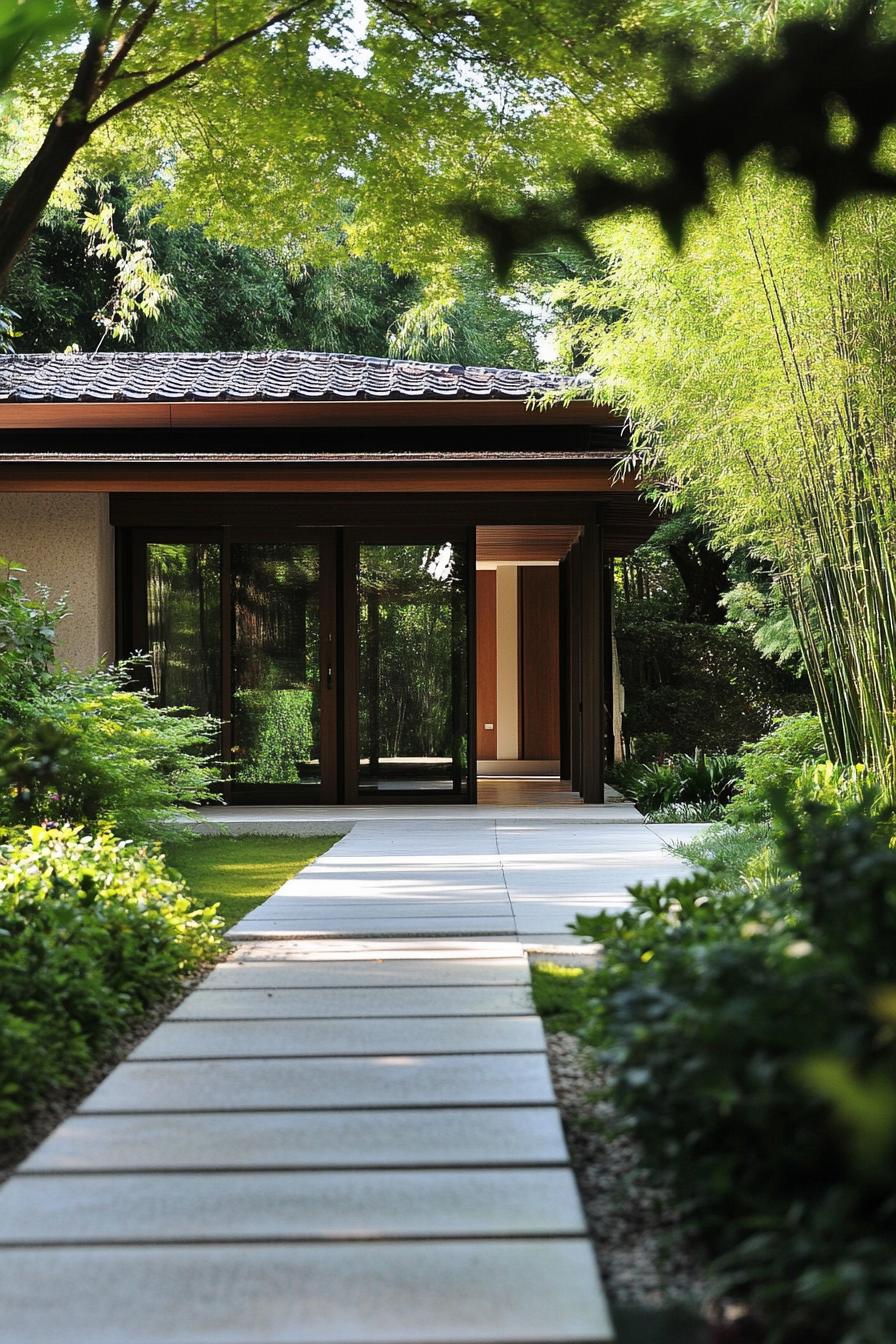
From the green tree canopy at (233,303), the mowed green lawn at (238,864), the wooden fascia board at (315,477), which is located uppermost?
the green tree canopy at (233,303)

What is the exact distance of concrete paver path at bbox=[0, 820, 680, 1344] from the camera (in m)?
1.70

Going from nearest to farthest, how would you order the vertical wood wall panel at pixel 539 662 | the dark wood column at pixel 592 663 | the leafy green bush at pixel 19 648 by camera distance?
1. the leafy green bush at pixel 19 648
2. the dark wood column at pixel 592 663
3. the vertical wood wall panel at pixel 539 662

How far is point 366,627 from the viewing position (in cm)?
988

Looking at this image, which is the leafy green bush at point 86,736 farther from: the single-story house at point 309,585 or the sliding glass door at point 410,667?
the sliding glass door at point 410,667

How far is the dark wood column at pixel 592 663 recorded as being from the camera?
31.9 feet

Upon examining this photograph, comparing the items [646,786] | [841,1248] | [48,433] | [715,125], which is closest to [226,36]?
[715,125]

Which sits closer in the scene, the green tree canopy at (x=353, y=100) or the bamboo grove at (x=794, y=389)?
the green tree canopy at (x=353, y=100)

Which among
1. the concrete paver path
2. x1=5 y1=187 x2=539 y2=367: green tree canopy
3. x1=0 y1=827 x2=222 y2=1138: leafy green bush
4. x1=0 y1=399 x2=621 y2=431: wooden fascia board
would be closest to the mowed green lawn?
x1=0 y1=827 x2=222 y2=1138: leafy green bush

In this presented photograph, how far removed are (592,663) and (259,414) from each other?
116 inches

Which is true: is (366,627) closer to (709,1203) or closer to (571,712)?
(571,712)

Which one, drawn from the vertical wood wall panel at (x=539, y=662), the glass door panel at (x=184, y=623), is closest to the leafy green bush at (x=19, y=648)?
the glass door panel at (x=184, y=623)

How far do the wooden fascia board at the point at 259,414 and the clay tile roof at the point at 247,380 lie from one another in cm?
5

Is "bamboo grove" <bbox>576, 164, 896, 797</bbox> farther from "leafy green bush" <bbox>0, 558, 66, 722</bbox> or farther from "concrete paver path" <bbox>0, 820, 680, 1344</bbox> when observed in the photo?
"leafy green bush" <bbox>0, 558, 66, 722</bbox>

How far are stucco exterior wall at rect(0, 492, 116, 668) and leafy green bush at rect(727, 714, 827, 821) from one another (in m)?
4.74
